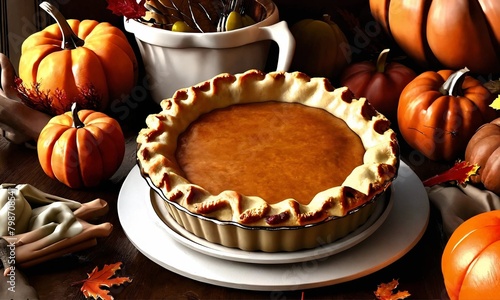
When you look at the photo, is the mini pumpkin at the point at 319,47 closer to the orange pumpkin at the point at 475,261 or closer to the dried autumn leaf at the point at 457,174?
the dried autumn leaf at the point at 457,174

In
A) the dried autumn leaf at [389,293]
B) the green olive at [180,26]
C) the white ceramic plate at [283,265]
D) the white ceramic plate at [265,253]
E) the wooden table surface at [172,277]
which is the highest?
the green olive at [180,26]

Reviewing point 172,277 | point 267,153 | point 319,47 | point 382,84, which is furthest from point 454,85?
point 172,277

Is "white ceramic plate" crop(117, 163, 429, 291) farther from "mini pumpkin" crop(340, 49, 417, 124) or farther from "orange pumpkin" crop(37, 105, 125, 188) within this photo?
"mini pumpkin" crop(340, 49, 417, 124)

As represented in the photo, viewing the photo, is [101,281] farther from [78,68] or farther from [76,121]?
[78,68]

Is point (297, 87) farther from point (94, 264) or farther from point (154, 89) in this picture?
point (94, 264)

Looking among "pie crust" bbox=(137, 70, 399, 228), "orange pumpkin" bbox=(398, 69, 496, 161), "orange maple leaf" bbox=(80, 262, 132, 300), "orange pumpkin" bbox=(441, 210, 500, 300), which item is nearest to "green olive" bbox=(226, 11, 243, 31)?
"pie crust" bbox=(137, 70, 399, 228)

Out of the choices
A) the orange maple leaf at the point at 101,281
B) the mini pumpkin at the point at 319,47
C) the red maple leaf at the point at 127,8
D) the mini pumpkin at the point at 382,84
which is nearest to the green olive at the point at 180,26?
the red maple leaf at the point at 127,8

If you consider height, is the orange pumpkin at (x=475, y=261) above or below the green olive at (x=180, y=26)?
below
